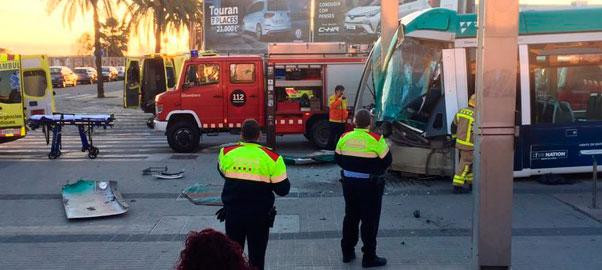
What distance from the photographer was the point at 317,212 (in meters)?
8.62

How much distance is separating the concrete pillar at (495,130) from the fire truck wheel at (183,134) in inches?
418

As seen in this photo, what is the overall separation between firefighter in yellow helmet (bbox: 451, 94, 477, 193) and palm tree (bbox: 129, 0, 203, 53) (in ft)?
89.8

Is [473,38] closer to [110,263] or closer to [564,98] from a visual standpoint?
[564,98]

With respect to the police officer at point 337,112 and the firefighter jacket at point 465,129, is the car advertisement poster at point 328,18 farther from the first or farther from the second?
the firefighter jacket at point 465,129

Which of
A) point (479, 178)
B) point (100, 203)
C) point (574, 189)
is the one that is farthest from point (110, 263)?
point (574, 189)

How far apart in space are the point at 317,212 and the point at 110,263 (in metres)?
3.20

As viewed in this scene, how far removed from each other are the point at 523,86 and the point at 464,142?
171 centimetres

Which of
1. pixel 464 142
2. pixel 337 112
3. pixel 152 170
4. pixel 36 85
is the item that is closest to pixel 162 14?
pixel 36 85

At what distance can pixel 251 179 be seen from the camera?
4.80 meters

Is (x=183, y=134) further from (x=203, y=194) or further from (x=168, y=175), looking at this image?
(x=203, y=194)

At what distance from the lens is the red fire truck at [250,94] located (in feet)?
48.6

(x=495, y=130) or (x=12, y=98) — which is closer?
(x=495, y=130)

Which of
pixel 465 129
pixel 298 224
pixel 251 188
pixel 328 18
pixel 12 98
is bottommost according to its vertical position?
pixel 298 224

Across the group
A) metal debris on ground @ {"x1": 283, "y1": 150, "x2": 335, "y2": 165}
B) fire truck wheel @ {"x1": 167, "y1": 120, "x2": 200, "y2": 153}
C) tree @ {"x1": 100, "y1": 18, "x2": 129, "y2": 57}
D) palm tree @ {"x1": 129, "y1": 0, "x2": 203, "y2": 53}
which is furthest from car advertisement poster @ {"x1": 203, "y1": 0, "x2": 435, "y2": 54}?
tree @ {"x1": 100, "y1": 18, "x2": 129, "y2": 57}
